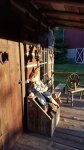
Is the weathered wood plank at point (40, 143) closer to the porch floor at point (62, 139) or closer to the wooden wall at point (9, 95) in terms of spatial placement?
the porch floor at point (62, 139)

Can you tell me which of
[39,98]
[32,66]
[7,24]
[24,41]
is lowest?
[39,98]

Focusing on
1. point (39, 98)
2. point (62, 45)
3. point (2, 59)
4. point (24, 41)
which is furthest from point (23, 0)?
point (62, 45)

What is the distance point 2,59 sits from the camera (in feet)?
6.64

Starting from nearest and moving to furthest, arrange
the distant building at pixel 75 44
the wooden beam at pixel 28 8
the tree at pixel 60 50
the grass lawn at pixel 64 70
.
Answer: the wooden beam at pixel 28 8 → the grass lawn at pixel 64 70 → the tree at pixel 60 50 → the distant building at pixel 75 44

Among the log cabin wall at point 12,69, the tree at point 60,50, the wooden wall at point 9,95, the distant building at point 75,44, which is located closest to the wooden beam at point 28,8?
the log cabin wall at point 12,69

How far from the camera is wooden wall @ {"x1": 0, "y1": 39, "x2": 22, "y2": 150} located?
2.07 m

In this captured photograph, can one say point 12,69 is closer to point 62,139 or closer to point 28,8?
point 28,8

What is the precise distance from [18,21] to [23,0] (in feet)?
1.41

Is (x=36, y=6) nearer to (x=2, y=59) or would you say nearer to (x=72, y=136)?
(x=2, y=59)

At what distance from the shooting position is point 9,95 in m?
2.25

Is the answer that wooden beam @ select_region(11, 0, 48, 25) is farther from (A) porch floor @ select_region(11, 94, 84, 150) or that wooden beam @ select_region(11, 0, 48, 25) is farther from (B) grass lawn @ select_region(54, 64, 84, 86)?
(B) grass lawn @ select_region(54, 64, 84, 86)

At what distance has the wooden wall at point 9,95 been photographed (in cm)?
207

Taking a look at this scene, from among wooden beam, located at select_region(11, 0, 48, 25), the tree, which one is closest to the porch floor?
wooden beam, located at select_region(11, 0, 48, 25)

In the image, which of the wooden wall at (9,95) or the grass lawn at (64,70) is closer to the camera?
the wooden wall at (9,95)
